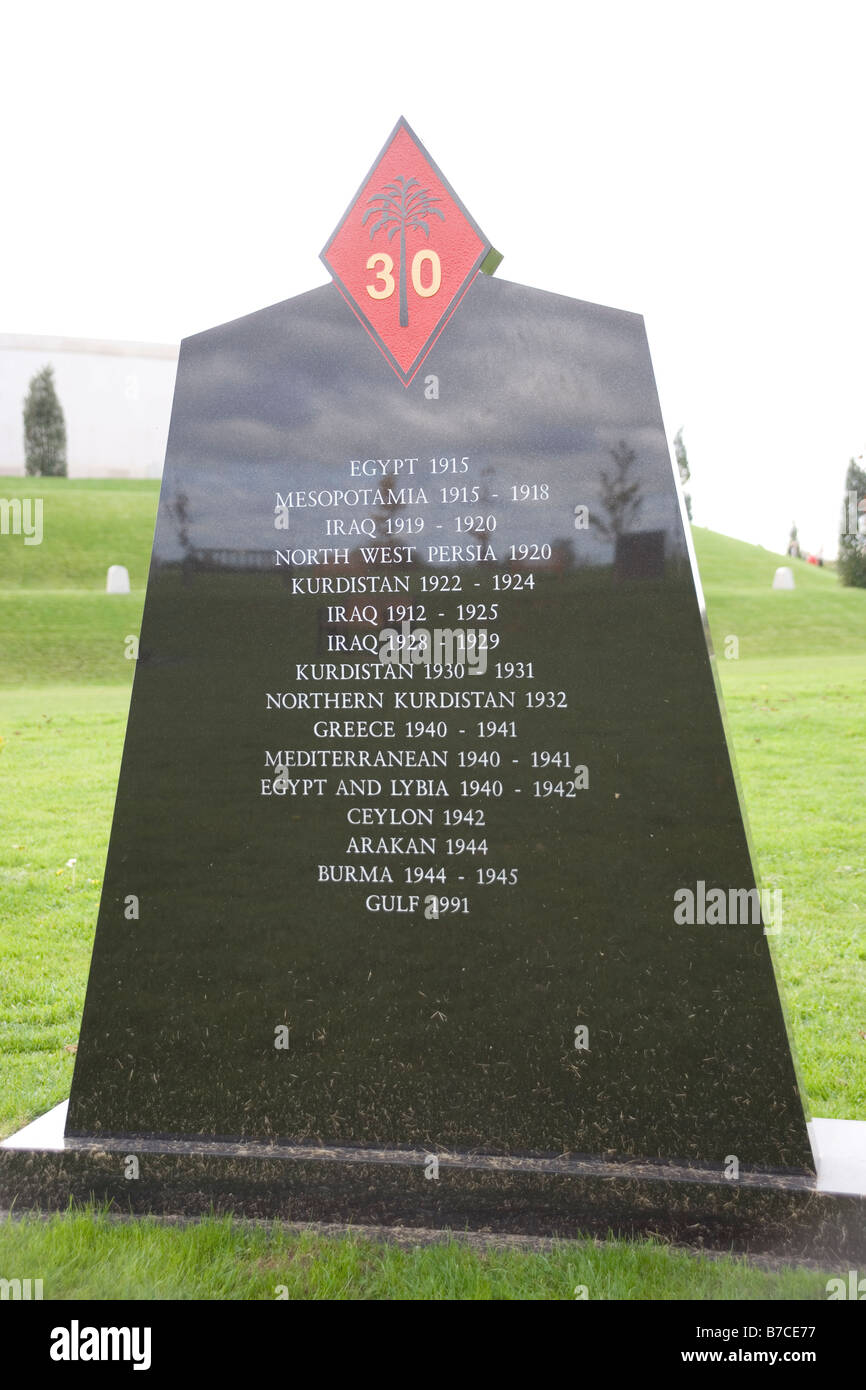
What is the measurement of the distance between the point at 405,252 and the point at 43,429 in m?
42.9

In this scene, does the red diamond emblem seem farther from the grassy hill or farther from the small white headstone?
the small white headstone

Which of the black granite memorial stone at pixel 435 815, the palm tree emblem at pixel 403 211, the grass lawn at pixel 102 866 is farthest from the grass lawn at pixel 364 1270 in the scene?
the palm tree emblem at pixel 403 211

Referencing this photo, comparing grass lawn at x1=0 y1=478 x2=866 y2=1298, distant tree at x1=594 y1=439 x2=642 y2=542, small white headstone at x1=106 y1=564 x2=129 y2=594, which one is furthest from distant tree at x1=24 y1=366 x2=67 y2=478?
distant tree at x1=594 y1=439 x2=642 y2=542

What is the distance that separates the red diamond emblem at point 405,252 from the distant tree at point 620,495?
0.83 m

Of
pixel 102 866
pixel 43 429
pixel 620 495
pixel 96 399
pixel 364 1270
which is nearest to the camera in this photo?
pixel 364 1270

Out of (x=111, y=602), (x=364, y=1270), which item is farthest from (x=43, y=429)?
(x=364, y=1270)

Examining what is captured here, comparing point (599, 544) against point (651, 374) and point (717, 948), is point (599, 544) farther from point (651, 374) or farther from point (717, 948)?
point (717, 948)

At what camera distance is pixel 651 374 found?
387cm

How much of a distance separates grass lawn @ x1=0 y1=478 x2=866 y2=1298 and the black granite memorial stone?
0.85ft

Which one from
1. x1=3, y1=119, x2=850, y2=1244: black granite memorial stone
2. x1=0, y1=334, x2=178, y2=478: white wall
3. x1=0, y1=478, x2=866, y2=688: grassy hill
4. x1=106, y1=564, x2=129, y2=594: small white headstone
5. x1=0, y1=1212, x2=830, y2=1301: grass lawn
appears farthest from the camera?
x1=0, y1=334, x2=178, y2=478: white wall

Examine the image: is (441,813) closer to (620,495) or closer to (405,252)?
(620,495)

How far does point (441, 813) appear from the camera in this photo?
13.4 ft

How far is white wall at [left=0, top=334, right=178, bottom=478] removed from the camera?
1928 inches

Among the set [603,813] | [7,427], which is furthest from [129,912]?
[7,427]
